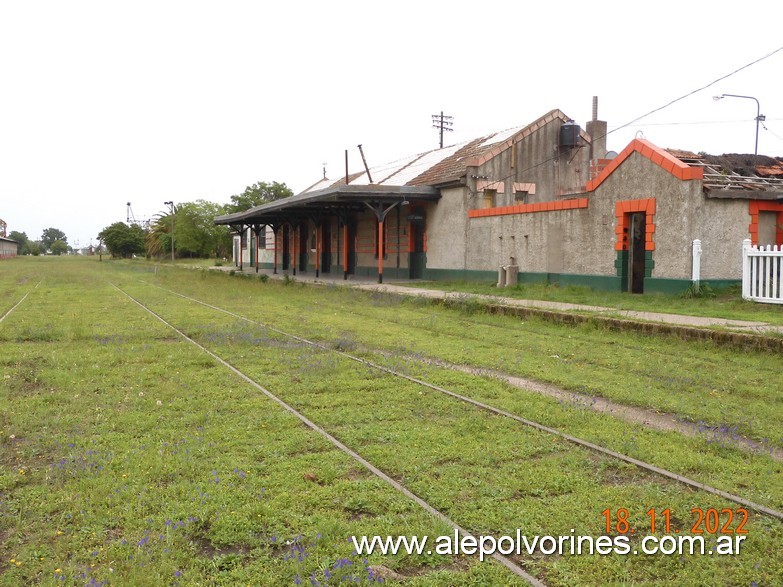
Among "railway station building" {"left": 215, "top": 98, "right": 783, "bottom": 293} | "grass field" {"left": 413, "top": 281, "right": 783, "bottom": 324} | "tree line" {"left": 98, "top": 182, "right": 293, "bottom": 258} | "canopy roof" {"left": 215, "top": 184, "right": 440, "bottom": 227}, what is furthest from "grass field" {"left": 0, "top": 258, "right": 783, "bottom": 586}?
"tree line" {"left": 98, "top": 182, "right": 293, "bottom": 258}

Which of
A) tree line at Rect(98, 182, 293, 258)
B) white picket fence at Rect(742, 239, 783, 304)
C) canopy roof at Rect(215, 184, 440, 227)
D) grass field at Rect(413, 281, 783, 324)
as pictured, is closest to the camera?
grass field at Rect(413, 281, 783, 324)

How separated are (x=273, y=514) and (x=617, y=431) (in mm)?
3360

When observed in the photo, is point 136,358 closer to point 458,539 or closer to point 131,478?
point 131,478

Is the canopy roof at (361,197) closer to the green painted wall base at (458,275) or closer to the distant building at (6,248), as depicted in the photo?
the green painted wall base at (458,275)

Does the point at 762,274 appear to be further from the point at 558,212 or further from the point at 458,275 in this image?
the point at 458,275

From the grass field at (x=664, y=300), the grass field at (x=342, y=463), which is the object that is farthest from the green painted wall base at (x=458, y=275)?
the grass field at (x=342, y=463)

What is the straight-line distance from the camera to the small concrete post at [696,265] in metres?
16.2

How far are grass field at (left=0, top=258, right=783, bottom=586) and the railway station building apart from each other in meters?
7.72

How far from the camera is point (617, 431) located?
5.86 metres

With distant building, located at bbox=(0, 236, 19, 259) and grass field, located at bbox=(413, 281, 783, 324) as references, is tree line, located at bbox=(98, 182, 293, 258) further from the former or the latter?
grass field, located at bbox=(413, 281, 783, 324)

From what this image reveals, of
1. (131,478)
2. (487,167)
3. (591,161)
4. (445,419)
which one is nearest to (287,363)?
(445,419)

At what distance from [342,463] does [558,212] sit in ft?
56.6

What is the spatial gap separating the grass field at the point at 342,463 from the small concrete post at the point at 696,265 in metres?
6.84

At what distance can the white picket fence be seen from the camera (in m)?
14.5
